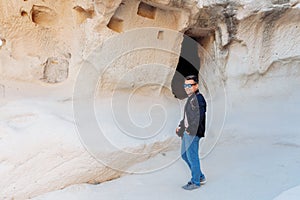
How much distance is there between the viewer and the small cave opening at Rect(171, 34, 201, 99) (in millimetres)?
4098

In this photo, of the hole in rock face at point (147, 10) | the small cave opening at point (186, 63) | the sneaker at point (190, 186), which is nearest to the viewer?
the sneaker at point (190, 186)

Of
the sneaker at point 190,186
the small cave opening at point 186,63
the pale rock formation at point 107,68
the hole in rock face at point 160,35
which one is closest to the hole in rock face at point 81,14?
the pale rock formation at point 107,68

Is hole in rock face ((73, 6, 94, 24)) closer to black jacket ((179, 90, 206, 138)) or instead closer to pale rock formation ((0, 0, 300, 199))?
pale rock formation ((0, 0, 300, 199))

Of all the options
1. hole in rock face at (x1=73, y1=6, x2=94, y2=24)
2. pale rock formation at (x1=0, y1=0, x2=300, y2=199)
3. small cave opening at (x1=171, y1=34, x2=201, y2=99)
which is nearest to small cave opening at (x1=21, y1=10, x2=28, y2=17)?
pale rock formation at (x1=0, y1=0, x2=300, y2=199)

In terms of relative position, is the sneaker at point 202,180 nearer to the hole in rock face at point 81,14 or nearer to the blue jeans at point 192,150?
the blue jeans at point 192,150

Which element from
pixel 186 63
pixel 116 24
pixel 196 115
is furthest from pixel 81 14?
pixel 186 63

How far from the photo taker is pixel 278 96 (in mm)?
3676

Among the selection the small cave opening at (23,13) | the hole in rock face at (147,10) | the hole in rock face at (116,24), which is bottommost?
the hole in rock face at (116,24)

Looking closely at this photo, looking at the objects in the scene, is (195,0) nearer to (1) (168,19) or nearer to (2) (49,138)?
(1) (168,19)

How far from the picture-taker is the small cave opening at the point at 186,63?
4.10 metres

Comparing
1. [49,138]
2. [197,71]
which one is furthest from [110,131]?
[197,71]

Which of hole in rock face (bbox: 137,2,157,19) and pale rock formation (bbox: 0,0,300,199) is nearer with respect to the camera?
pale rock formation (bbox: 0,0,300,199)

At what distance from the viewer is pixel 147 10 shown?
3.36 metres

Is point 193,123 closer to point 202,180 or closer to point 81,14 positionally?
point 202,180
